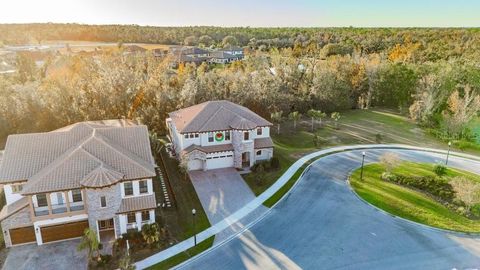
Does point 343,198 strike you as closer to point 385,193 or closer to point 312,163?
point 385,193

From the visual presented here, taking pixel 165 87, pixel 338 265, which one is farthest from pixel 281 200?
pixel 165 87

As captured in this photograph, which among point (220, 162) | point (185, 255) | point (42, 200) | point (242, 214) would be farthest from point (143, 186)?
point (220, 162)

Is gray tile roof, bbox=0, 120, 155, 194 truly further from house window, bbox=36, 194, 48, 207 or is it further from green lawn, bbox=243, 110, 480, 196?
green lawn, bbox=243, 110, 480, 196

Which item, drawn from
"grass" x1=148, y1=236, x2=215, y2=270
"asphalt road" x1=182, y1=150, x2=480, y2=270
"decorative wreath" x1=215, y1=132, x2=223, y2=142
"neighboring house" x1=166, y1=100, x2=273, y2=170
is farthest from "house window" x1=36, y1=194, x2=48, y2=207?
"decorative wreath" x1=215, y1=132, x2=223, y2=142

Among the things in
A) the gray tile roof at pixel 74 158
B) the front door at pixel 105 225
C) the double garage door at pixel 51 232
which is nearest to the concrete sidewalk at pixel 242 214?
the front door at pixel 105 225

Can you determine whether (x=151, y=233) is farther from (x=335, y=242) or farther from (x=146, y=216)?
(x=335, y=242)

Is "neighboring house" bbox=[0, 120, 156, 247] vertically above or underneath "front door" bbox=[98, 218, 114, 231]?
above
